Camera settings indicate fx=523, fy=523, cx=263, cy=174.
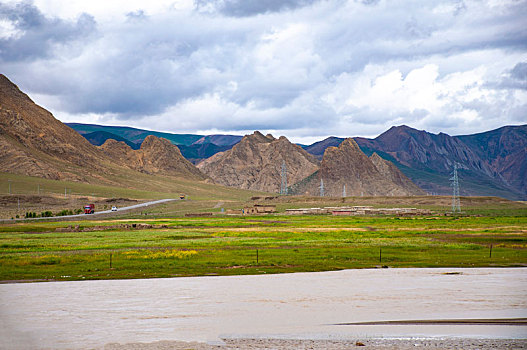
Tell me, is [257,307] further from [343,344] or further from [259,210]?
[259,210]

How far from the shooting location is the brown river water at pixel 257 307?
62.3 ft

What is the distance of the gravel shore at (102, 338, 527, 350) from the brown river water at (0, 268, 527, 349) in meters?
0.61

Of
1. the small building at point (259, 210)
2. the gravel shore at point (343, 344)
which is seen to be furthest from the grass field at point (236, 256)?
the small building at point (259, 210)

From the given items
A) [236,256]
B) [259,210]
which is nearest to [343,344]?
[236,256]

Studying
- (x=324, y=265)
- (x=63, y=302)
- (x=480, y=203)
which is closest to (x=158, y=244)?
(x=324, y=265)

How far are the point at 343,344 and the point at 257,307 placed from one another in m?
6.86

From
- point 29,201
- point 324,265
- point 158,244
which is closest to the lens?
point 324,265

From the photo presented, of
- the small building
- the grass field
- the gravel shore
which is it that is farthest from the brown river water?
the small building

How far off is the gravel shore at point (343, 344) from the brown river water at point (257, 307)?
608 millimetres

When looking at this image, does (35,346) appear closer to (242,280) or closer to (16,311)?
(16,311)

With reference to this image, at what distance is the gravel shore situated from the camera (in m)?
17.0

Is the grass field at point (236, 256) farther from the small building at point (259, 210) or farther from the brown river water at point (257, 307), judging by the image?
the small building at point (259, 210)

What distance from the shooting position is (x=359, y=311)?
22922 mm

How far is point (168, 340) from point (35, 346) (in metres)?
4.29
